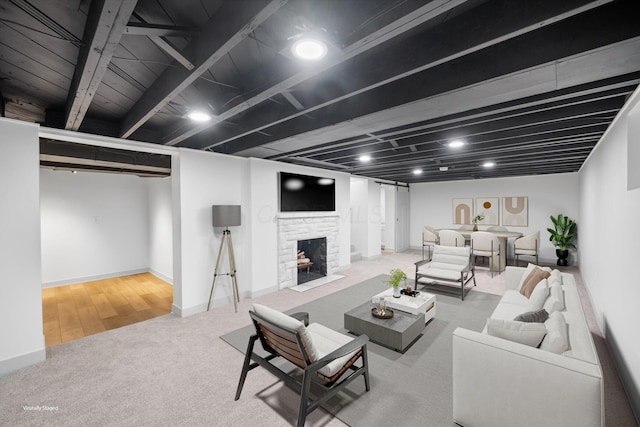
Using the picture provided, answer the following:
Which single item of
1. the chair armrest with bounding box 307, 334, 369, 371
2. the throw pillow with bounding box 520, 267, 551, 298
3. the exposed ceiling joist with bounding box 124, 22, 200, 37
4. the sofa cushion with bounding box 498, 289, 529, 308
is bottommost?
the sofa cushion with bounding box 498, 289, 529, 308

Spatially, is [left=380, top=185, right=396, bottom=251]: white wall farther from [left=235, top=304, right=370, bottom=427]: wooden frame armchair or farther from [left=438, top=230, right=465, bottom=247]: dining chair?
[left=235, top=304, right=370, bottom=427]: wooden frame armchair

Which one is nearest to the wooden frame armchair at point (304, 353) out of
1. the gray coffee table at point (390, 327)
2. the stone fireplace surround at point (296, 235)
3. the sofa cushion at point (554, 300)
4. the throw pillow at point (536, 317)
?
the gray coffee table at point (390, 327)

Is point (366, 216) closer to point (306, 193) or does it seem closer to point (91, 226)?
point (306, 193)

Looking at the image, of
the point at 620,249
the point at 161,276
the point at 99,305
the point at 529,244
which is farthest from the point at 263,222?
the point at 529,244

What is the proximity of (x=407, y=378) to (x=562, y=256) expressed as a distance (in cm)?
691

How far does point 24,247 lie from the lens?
274 cm

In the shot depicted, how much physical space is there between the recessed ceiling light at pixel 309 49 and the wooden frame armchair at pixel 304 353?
170 cm

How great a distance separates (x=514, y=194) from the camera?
787cm

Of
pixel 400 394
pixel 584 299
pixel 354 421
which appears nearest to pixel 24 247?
pixel 354 421

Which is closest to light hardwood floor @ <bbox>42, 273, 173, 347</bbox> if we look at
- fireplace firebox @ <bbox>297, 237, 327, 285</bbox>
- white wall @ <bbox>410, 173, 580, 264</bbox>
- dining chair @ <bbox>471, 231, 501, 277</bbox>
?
fireplace firebox @ <bbox>297, 237, 327, 285</bbox>

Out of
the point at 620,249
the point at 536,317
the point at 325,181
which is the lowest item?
the point at 536,317

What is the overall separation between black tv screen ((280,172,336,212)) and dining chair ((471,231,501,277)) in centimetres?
342

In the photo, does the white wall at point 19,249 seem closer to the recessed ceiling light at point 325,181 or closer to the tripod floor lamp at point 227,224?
the tripod floor lamp at point 227,224

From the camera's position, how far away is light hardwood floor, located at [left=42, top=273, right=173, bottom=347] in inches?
144
